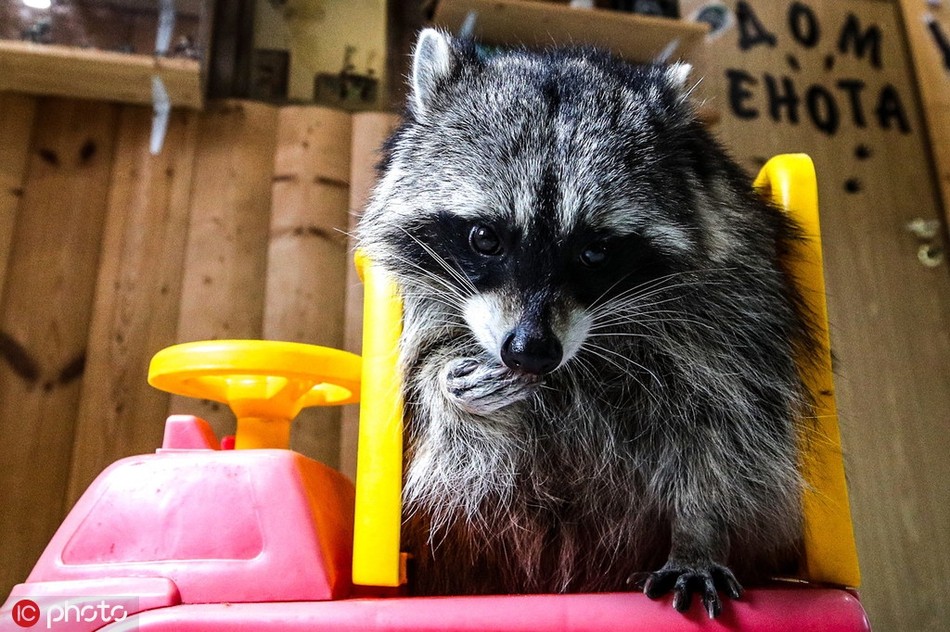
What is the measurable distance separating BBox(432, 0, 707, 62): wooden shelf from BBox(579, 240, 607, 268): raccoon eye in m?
1.20

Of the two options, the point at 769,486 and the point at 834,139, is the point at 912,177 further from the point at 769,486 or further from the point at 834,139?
the point at 769,486

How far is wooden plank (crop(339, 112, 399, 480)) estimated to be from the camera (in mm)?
1841

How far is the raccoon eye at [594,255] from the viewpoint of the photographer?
0.88 m

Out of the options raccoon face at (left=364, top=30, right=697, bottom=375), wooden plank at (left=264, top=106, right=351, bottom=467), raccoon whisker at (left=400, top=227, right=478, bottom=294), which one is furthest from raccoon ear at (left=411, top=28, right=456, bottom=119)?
wooden plank at (left=264, top=106, right=351, bottom=467)

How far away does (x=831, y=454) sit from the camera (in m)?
0.93

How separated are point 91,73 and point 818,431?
5.68 feet

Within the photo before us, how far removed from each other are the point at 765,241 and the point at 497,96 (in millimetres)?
400

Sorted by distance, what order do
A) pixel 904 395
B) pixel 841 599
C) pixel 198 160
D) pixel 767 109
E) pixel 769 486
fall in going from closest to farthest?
pixel 841 599, pixel 769 486, pixel 198 160, pixel 904 395, pixel 767 109

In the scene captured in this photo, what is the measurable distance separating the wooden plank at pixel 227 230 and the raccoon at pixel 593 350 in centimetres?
96

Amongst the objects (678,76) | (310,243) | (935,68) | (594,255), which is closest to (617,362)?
(594,255)

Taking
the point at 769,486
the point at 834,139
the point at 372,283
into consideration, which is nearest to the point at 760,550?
the point at 769,486

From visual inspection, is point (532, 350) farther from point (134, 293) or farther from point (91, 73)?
point (91, 73)

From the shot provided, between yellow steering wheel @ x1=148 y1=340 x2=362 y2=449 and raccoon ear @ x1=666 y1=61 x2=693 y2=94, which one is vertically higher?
raccoon ear @ x1=666 y1=61 x2=693 y2=94

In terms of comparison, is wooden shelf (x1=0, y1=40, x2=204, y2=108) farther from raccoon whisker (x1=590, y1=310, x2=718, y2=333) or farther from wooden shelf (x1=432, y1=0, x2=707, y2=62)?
raccoon whisker (x1=590, y1=310, x2=718, y2=333)
